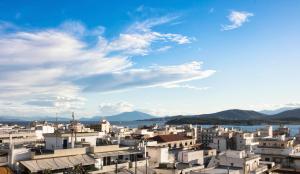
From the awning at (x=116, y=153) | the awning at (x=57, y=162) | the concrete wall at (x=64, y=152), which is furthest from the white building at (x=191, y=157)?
the awning at (x=57, y=162)

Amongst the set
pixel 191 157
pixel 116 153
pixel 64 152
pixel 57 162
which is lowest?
pixel 191 157

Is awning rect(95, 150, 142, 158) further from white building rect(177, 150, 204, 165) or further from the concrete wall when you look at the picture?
white building rect(177, 150, 204, 165)

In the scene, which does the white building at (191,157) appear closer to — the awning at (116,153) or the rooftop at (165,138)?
the awning at (116,153)

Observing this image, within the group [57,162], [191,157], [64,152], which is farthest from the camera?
[191,157]

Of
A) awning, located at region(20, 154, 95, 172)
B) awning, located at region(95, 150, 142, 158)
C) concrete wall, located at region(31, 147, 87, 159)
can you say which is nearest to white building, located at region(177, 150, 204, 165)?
awning, located at region(95, 150, 142, 158)

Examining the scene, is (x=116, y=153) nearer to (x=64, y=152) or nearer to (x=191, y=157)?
(x=64, y=152)

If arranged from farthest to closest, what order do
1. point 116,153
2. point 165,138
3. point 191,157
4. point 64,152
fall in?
point 165,138
point 191,157
point 116,153
point 64,152

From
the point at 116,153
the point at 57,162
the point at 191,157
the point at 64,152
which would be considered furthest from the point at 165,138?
the point at 57,162

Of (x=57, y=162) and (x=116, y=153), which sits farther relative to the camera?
(x=116, y=153)

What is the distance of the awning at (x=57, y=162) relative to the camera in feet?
123

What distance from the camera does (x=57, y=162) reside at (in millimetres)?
39750

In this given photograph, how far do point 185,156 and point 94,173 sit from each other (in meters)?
17.2

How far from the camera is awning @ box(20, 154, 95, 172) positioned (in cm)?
3753

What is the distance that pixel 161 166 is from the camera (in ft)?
152
